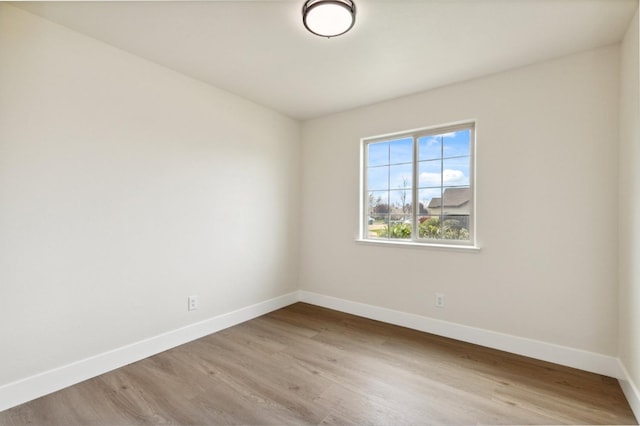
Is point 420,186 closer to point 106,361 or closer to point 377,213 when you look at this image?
point 377,213

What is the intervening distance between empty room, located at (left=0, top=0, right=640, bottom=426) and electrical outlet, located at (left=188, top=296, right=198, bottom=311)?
0.06 meters

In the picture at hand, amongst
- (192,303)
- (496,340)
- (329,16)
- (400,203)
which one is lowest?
(496,340)

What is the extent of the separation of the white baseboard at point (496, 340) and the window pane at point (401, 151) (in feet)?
5.46

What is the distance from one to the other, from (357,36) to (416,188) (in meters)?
1.65

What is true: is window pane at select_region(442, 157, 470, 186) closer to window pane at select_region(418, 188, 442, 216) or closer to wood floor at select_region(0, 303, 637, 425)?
window pane at select_region(418, 188, 442, 216)

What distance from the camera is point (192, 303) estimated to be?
273cm

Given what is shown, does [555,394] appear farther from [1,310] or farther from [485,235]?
[1,310]

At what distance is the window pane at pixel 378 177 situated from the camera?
3396 mm

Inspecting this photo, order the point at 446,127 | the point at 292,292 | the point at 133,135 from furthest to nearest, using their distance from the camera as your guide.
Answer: the point at 292,292 → the point at 446,127 → the point at 133,135

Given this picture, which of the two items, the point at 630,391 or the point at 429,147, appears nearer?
the point at 630,391

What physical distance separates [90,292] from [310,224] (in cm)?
240

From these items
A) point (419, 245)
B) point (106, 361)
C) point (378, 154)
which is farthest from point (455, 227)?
point (106, 361)

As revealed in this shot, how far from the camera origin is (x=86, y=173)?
2092mm

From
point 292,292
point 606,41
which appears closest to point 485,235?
point 606,41
